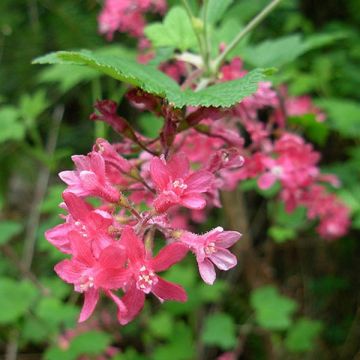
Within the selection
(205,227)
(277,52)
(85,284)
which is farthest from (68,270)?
(205,227)

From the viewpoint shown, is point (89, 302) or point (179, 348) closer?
point (89, 302)

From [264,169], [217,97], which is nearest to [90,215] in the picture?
[217,97]

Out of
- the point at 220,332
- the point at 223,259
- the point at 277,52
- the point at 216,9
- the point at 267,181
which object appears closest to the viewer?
the point at 223,259

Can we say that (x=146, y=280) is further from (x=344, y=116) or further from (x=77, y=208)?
(x=344, y=116)

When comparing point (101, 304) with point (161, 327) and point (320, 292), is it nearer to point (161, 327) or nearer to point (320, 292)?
point (161, 327)

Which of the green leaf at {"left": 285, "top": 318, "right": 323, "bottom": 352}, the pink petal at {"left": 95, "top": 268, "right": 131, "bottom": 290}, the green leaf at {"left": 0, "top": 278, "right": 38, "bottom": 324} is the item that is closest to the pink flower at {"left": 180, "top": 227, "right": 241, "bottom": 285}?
the pink petal at {"left": 95, "top": 268, "right": 131, "bottom": 290}

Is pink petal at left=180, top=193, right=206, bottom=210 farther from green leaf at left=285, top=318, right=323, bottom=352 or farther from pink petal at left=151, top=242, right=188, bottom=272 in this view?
green leaf at left=285, top=318, right=323, bottom=352
